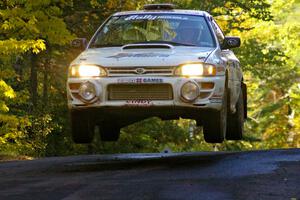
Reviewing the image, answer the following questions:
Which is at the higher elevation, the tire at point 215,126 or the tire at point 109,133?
the tire at point 215,126

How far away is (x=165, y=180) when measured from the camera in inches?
262

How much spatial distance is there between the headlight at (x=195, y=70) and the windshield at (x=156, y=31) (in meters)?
0.85

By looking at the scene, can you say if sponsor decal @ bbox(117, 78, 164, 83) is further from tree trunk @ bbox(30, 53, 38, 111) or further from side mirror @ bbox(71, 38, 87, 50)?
tree trunk @ bbox(30, 53, 38, 111)

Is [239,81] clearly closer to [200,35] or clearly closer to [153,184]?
[200,35]

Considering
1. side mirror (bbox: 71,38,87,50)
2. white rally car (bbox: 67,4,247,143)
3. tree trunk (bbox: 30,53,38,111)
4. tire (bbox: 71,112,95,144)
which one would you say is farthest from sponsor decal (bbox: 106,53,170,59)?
tree trunk (bbox: 30,53,38,111)

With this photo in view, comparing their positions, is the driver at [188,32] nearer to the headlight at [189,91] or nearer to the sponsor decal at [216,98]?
the sponsor decal at [216,98]

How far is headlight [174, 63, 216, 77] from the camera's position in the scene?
769 centimetres

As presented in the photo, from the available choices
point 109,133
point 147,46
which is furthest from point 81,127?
point 109,133

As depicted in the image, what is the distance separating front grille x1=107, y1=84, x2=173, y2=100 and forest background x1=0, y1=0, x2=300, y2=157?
17.6 ft

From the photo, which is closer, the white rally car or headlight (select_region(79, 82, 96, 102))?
the white rally car

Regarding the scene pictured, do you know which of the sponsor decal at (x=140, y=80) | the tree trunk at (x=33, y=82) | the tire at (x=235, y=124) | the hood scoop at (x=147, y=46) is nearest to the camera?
the sponsor decal at (x=140, y=80)

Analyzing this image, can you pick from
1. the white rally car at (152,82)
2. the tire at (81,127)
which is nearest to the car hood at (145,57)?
the white rally car at (152,82)

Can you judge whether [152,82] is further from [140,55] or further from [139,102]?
[140,55]

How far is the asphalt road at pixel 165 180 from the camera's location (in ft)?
19.0
